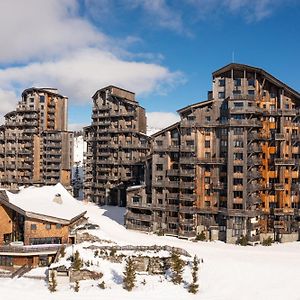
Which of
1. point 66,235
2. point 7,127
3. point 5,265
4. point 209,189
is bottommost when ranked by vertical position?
point 5,265

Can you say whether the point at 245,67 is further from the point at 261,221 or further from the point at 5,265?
the point at 5,265

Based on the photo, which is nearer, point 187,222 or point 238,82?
point 238,82

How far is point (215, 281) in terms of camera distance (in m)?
48.2

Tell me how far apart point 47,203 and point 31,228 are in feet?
22.9

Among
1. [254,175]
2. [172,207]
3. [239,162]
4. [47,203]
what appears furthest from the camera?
[172,207]

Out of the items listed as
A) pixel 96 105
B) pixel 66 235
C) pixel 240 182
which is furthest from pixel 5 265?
pixel 96 105

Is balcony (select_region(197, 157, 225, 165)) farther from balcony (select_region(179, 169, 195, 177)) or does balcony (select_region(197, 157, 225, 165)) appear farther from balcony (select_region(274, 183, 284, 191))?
balcony (select_region(274, 183, 284, 191))

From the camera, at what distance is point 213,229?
228 feet

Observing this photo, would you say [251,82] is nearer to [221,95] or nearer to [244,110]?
[221,95]

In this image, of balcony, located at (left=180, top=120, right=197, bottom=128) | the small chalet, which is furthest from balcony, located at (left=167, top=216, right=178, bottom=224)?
balcony, located at (left=180, top=120, right=197, bottom=128)

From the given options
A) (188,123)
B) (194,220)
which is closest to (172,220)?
(194,220)

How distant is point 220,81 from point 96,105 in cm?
4982

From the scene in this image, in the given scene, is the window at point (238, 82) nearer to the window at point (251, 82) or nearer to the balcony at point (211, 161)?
the window at point (251, 82)

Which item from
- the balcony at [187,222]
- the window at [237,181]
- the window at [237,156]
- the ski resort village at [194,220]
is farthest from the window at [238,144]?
the balcony at [187,222]
